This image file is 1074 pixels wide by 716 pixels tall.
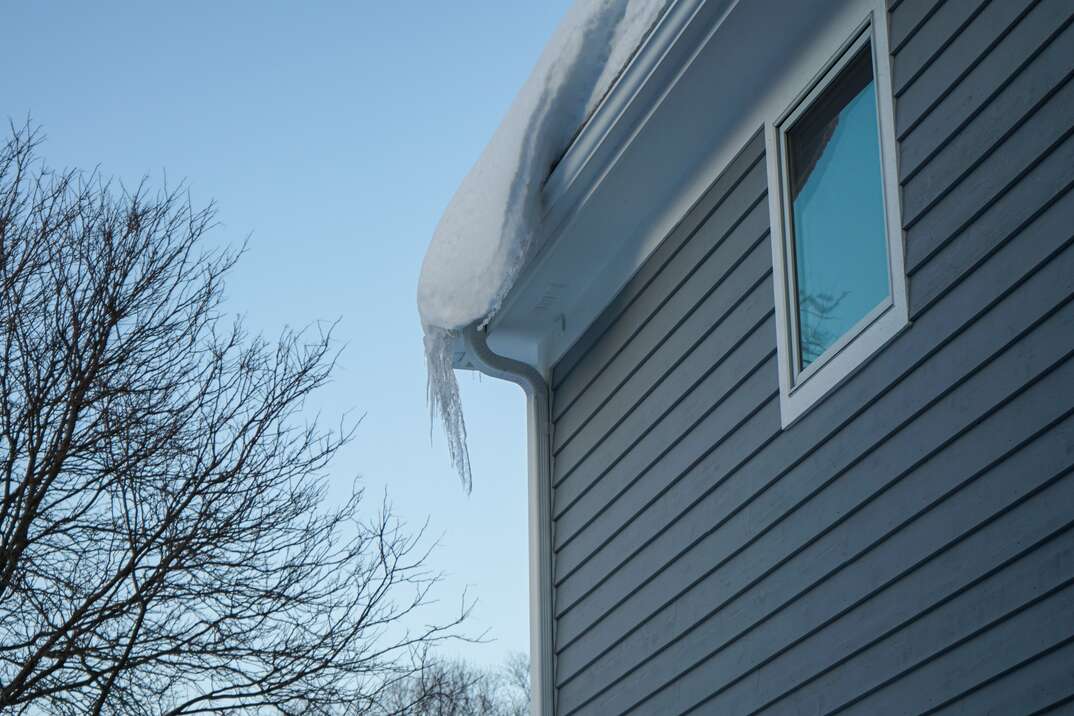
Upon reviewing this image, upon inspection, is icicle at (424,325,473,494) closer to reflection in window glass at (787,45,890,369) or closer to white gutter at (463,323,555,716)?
white gutter at (463,323,555,716)

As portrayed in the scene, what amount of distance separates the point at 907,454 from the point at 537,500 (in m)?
2.65

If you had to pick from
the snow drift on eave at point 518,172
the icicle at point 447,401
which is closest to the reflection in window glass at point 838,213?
the snow drift on eave at point 518,172

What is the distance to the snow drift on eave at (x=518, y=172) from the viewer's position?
5.04 metres

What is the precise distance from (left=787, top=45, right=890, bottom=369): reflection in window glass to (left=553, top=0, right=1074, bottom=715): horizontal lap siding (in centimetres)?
19

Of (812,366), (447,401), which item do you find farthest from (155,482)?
(812,366)

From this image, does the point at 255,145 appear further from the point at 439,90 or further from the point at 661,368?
the point at 661,368

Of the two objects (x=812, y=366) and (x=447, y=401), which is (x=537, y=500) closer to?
(x=447, y=401)

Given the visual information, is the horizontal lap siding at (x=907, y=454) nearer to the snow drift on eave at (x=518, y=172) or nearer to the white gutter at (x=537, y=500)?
the white gutter at (x=537, y=500)

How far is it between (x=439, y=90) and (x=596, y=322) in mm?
12199

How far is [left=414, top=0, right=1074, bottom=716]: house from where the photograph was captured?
304 cm

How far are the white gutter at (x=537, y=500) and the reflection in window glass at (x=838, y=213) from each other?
192cm

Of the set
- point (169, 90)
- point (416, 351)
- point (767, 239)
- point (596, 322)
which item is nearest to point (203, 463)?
point (416, 351)

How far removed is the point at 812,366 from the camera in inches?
154

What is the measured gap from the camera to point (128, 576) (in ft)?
27.7
